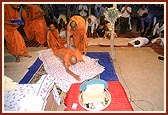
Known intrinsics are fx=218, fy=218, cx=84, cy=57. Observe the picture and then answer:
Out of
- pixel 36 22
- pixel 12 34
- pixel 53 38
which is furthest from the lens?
pixel 36 22

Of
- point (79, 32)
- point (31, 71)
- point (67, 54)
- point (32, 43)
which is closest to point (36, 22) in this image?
point (32, 43)

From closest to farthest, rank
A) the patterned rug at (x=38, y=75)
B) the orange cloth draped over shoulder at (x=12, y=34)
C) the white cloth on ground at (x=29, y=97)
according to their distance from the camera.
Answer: the white cloth on ground at (x=29, y=97), the patterned rug at (x=38, y=75), the orange cloth draped over shoulder at (x=12, y=34)

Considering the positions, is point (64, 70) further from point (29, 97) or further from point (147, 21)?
point (147, 21)

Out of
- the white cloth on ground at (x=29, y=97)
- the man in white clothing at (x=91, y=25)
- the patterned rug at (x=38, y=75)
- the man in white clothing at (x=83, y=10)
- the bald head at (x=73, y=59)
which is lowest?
the patterned rug at (x=38, y=75)

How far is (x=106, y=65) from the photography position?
427 centimetres

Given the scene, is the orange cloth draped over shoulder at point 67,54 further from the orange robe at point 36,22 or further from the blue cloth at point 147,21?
the blue cloth at point 147,21

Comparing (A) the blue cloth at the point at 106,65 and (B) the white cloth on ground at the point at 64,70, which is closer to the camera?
(B) the white cloth on ground at the point at 64,70

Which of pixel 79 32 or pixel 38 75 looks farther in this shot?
pixel 79 32

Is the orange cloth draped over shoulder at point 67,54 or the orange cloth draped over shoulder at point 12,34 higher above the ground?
the orange cloth draped over shoulder at point 12,34

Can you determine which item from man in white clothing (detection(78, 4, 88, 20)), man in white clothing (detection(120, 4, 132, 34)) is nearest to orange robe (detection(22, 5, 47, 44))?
man in white clothing (detection(78, 4, 88, 20))

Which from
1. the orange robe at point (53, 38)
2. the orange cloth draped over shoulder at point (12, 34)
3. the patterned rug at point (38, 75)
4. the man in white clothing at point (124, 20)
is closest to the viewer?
the patterned rug at point (38, 75)

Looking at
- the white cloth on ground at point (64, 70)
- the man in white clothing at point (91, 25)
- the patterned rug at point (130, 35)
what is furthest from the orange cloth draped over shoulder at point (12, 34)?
the patterned rug at point (130, 35)

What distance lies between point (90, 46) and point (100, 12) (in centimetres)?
239

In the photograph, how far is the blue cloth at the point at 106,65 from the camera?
3.71m
